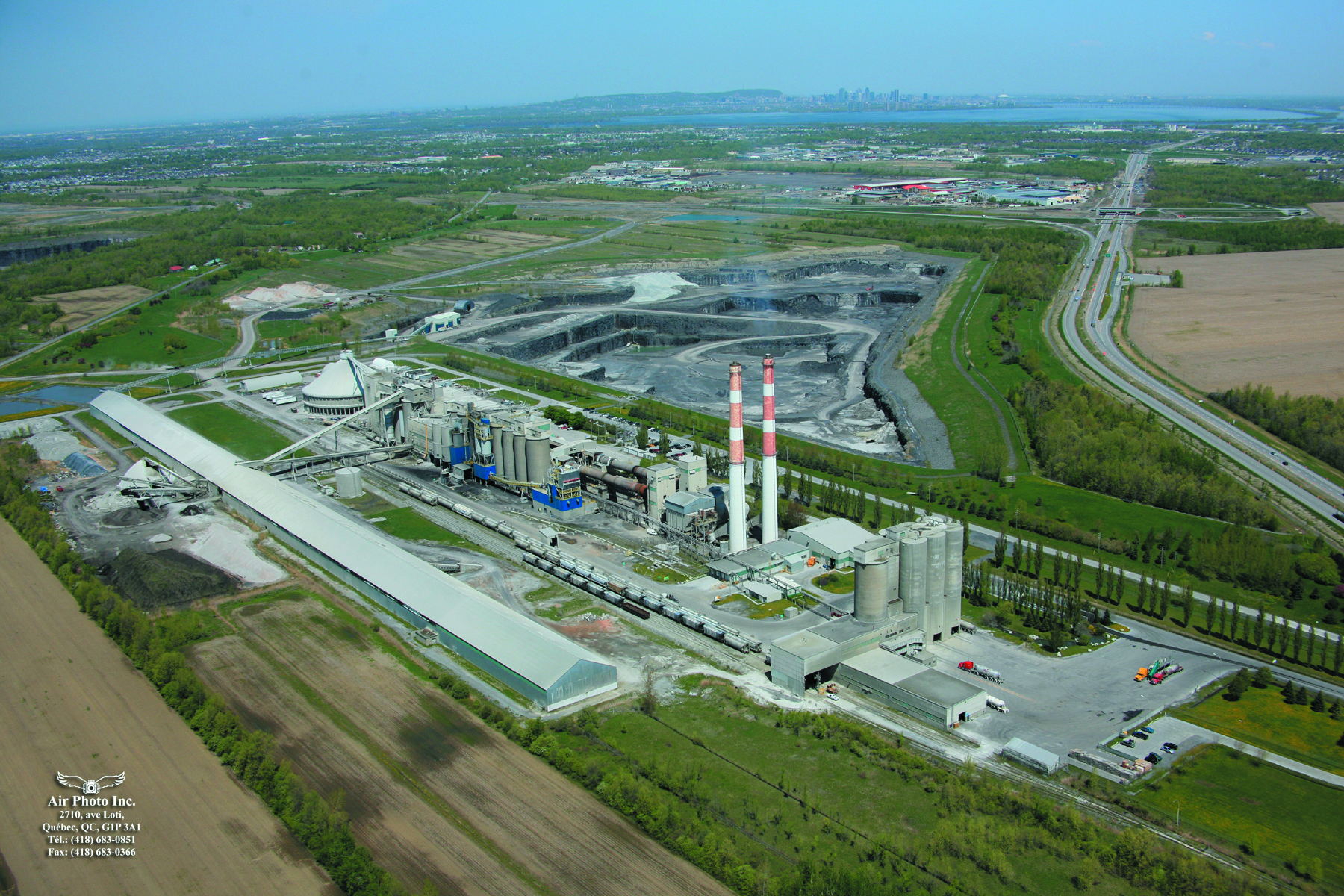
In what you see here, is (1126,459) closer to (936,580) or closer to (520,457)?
(936,580)

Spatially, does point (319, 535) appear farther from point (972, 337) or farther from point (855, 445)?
point (972, 337)

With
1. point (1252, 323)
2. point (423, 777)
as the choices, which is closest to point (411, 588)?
point (423, 777)

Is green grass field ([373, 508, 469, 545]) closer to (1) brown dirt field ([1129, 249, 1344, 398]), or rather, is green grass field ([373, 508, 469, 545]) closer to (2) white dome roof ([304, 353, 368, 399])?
(2) white dome roof ([304, 353, 368, 399])

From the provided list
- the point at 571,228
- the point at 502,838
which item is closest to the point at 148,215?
the point at 571,228

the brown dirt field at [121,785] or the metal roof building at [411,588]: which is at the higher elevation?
the metal roof building at [411,588]

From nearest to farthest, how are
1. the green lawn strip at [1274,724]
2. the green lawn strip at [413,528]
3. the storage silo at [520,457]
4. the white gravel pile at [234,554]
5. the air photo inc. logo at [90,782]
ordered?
the air photo inc. logo at [90,782] → the green lawn strip at [1274,724] → the white gravel pile at [234,554] → the green lawn strip at [413,528] → the storage silo at [520,457]

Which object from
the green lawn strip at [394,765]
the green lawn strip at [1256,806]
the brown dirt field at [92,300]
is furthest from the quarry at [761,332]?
the brown dirt field at [92,300]

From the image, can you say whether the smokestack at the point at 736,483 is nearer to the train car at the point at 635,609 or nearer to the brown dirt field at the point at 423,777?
the train car at the point at 635,609

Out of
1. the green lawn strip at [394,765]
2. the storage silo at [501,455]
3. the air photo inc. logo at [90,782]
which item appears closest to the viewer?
the green lawn strip at [394,765]
